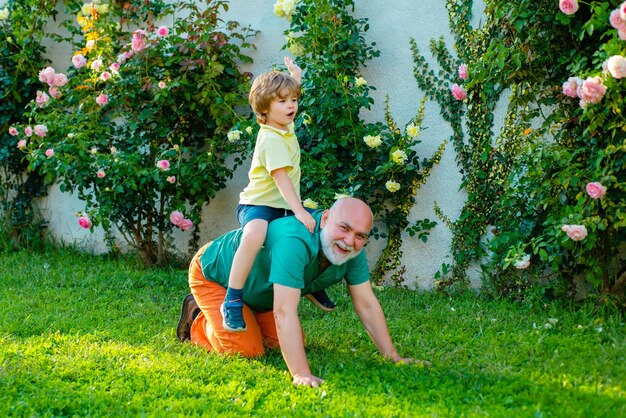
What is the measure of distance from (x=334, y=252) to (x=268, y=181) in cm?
80

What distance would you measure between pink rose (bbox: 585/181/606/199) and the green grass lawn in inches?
28.6

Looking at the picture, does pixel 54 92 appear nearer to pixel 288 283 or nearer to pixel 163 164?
pixel 163 164

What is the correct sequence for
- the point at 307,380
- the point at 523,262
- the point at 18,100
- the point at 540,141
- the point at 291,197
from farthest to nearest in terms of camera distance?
1. the point at 18,100
2. the point at 540,141
3. the point at 523,262
4. the point at 291,197
5. the point at 307,380

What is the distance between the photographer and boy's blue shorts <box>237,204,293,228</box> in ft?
13.7

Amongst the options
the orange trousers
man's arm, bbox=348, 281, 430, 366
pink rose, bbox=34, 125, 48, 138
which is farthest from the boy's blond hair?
pink rose, bbox=34, 125, 48, 138

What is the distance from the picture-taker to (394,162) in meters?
5.34

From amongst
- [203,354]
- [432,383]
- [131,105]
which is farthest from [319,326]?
[131,105]

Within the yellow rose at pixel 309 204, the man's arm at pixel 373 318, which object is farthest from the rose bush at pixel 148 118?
the man's arm at pixel 373 318

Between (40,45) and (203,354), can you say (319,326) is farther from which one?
(40,45)

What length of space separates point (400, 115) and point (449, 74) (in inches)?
19.1

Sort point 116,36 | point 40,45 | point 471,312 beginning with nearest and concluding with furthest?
point 471,312, point 116,36, point 40,45

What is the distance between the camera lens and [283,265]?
142 inches

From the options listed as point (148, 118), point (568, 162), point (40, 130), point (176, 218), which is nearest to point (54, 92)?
point (40, 130)

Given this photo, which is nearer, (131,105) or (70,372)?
(70,372)
